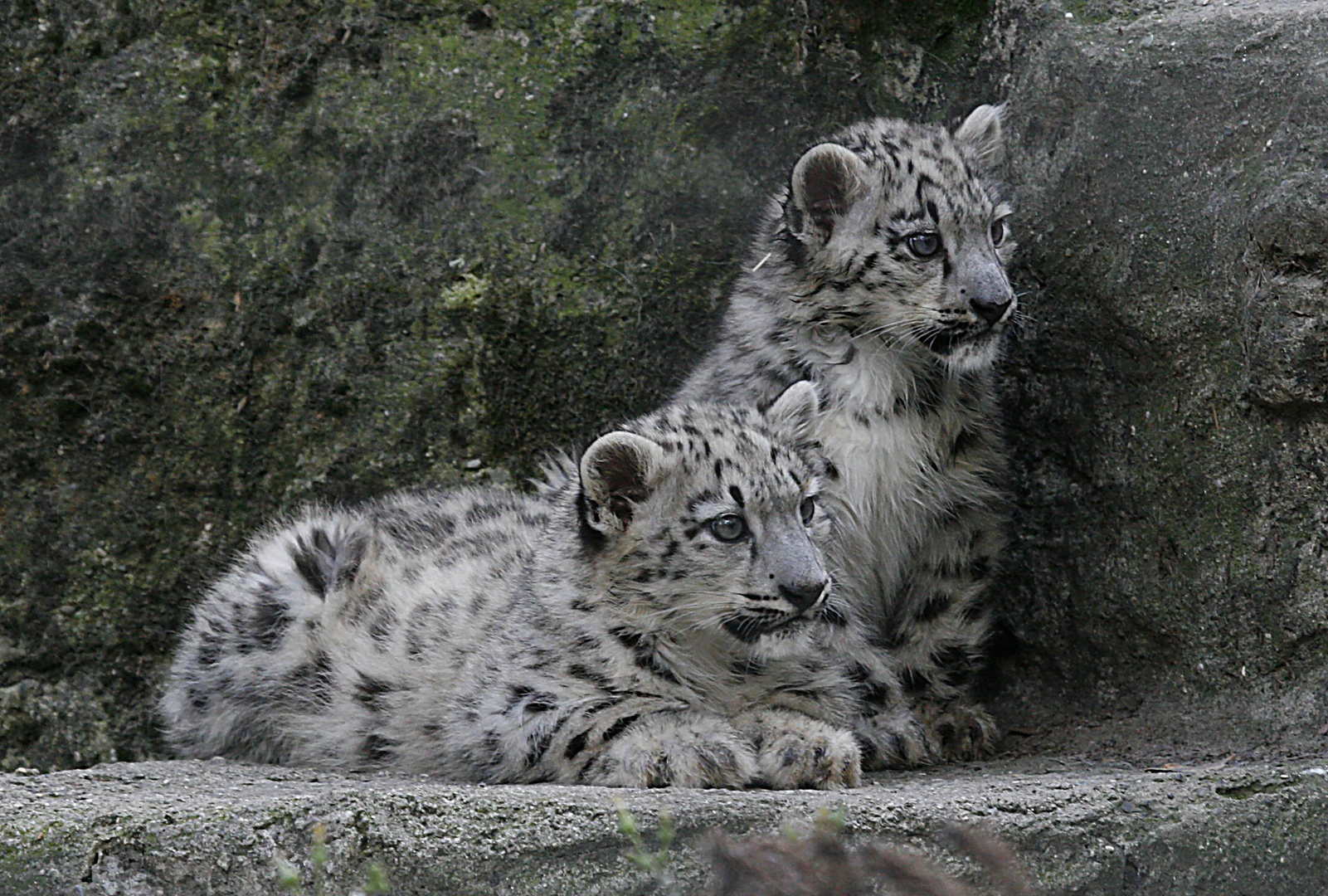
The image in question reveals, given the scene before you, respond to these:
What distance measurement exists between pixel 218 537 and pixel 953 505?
3387mm

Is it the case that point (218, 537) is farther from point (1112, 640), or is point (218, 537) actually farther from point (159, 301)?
point (1112, 640)

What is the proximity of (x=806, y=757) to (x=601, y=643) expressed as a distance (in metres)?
0.82

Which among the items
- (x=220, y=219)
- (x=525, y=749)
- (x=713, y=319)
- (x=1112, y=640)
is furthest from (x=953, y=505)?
(x=220, y=219)

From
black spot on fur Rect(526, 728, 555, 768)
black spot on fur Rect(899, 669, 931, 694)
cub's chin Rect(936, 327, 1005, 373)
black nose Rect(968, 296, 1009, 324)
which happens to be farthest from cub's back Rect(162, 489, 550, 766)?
black nose Rect(968, 296, 1009, 324)

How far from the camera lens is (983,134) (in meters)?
6.88

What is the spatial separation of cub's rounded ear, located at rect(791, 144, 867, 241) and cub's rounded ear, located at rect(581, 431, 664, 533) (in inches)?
57.7

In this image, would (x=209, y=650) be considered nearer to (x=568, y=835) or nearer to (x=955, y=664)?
(x=568, y=835)

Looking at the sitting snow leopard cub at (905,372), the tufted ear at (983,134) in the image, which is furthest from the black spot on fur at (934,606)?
the tufted ear at (983,134)

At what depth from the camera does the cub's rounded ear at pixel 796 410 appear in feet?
20.3

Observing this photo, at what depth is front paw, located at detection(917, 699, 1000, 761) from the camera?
6.45 metres

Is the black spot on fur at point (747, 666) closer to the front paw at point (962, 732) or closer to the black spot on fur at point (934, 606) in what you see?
the front paw at point (962, 732)

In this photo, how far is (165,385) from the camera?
25.1 feet

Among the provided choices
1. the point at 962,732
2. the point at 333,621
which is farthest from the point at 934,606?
the point at 333,621

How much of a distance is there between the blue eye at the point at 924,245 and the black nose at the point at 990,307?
0.29m
